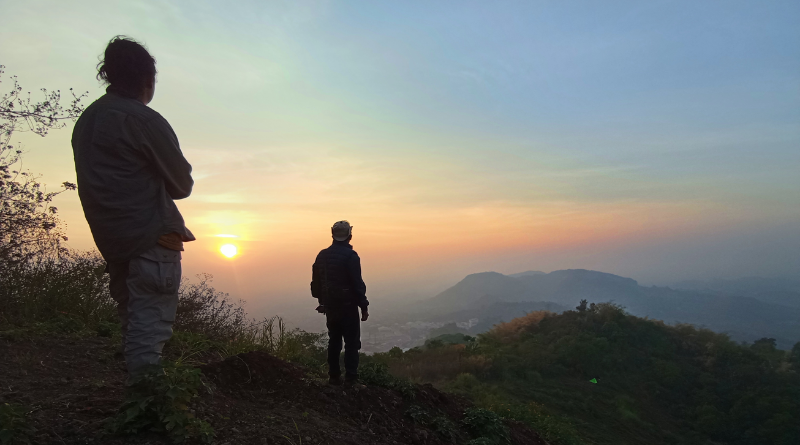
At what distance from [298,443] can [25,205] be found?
5.49m

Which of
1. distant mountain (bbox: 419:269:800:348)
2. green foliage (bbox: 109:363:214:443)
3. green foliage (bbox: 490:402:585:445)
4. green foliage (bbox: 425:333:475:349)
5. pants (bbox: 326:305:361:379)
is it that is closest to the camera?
green foliage (bbox: 109:363:214:443)

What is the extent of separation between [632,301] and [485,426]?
3454 cm

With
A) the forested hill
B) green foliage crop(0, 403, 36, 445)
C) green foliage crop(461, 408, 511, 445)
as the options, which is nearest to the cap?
green foliage crop(461, 408, 511, 445)

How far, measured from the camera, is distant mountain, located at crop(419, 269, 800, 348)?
82.7ft

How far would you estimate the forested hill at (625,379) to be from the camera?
26.3 feet

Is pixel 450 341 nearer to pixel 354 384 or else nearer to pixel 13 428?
pixel 354 384

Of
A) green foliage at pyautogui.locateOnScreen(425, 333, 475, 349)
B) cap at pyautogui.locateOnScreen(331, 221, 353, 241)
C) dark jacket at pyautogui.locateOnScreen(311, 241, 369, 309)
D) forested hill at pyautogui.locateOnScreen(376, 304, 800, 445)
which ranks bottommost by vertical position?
forested hill at pyautogui.locateOnScreen(376, 304, 800, 445)

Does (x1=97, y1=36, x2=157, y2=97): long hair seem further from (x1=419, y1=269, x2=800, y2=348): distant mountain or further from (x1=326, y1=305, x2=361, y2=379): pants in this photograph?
(x1=419, y1=269, x2=800, y2=348): distant mountain

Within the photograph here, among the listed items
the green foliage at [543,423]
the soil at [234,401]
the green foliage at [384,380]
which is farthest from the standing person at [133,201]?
the green foliage at [543,423]

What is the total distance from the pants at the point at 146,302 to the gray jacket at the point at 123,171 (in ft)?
0.30

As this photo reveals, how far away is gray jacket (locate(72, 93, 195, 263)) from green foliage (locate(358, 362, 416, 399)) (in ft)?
10.1

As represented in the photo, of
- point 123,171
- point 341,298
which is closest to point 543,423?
point 341,298

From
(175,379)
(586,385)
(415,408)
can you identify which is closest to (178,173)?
(175,379)

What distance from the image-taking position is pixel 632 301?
3425 centimetres
